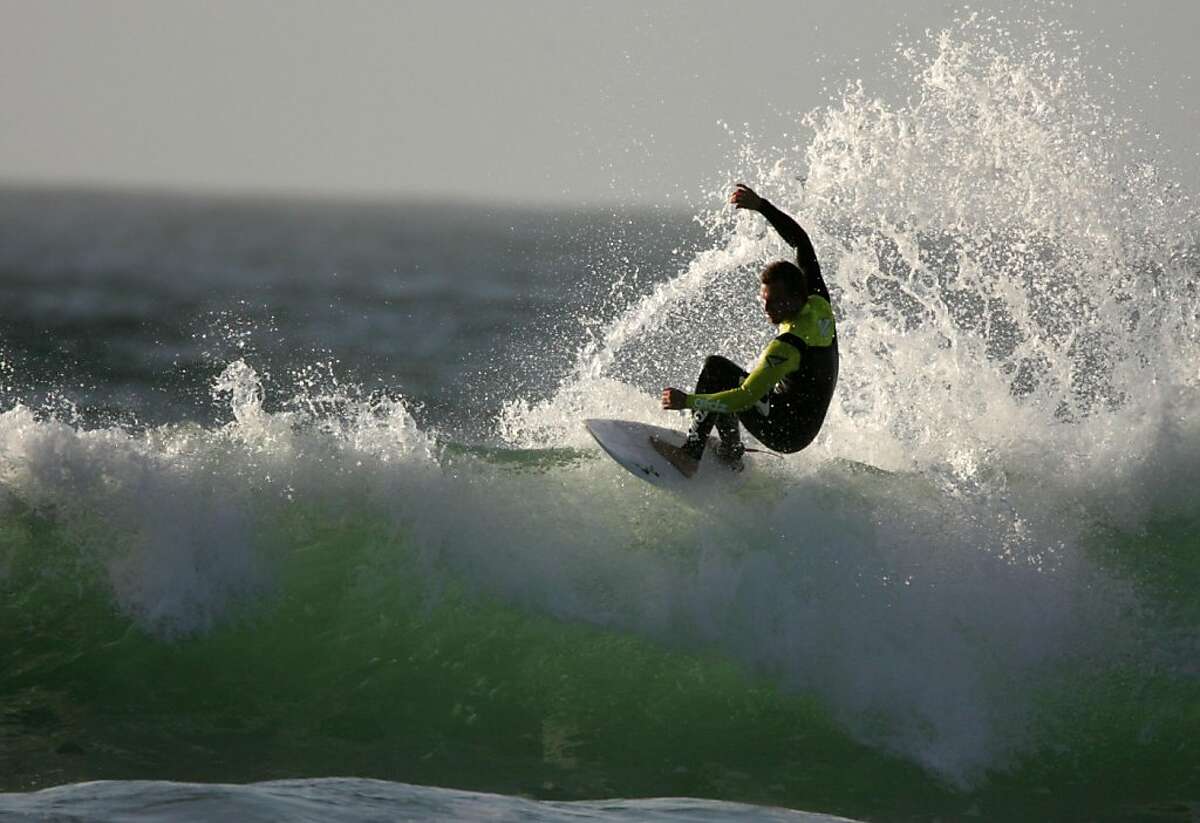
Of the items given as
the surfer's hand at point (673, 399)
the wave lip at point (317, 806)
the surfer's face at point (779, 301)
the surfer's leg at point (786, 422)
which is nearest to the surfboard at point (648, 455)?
the surfer's leg at point (786, 422)

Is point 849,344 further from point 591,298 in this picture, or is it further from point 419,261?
point 419,261

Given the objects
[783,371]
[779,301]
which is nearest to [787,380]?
[783,371]

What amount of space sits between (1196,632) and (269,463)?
6035 mm

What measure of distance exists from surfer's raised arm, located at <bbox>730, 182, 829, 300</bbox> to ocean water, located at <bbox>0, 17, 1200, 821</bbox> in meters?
1.38

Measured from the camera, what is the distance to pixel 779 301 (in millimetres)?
9789

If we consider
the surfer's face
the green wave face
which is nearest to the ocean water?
the green wave face

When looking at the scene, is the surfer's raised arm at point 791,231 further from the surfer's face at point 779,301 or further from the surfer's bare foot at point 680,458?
the surfer's bare foot at point 680,458

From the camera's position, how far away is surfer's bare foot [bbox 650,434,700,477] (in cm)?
1031

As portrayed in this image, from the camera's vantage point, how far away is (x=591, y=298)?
62938 millimetres

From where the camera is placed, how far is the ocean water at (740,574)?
31.2 feet

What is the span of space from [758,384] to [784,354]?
9.1 inches

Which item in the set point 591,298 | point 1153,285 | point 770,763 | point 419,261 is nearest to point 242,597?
point 770,763

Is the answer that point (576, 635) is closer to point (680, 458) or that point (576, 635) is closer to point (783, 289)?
point (680, 458)

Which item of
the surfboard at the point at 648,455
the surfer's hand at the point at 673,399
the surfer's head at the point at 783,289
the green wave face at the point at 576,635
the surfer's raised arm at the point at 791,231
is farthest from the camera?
the surfboard at the point at 648,455
